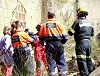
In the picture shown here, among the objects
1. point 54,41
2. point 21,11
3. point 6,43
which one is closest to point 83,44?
point 54,41

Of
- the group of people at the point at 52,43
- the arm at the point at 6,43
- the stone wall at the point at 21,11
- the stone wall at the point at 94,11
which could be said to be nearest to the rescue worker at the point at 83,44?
the group of people at the point at 52,43

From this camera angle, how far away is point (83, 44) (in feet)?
13.5

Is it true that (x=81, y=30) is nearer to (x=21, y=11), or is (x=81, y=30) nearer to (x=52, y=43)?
(x=52, y=43)

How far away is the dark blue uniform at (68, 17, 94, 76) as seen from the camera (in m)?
4.08

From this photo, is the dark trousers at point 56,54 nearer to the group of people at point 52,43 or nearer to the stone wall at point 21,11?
the group of people at point 52,43

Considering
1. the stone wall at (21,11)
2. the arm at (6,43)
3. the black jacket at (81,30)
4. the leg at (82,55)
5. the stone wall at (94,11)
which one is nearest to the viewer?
the arm at (6,43)

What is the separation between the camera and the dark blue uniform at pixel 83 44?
160 inches

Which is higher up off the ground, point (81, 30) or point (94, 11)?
point (94, 11)

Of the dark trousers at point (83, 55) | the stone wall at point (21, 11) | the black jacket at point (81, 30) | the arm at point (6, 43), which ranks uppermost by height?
the stone wall at point (21, 11)

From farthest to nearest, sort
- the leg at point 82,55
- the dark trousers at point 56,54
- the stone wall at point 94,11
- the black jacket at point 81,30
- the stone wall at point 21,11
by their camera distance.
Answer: the stone wall at point 94,11 → the stone wall at point 21,11 → the black jacket at point 81,30 → the leg at point 82,55 → the dark trousers at point 56,54

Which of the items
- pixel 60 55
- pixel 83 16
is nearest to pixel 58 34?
pixel 60 55

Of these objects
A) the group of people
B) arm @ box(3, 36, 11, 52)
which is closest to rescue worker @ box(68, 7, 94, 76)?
the group of people

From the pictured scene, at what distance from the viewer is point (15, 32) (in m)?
3.89

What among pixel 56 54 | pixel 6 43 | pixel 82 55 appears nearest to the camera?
pixel 6 43
